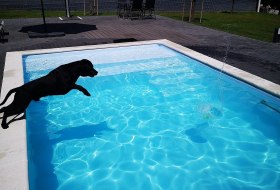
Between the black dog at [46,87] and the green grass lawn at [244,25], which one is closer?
the black dog at [46,87]

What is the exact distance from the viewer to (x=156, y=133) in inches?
267

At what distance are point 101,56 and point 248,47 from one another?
21.7ft

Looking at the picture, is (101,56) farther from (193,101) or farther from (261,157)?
(261,157)

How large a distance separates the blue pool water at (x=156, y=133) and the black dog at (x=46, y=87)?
90cm

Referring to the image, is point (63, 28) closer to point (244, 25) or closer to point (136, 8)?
point (136, 8)

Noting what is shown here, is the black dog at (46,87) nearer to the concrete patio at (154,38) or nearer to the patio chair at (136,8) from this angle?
the concrete patio at (154,38)

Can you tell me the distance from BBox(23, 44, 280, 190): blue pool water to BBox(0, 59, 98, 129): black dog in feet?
2.96

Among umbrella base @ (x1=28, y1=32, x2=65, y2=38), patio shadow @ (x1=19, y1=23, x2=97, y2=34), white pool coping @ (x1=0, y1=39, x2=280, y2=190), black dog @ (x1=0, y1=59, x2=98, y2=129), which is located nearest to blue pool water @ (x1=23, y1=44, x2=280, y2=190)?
white pool coping @ (x1=0, y1=39, x2=280, y2=190)

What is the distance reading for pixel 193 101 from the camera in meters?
8.30

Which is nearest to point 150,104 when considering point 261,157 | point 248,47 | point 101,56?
point 261,157

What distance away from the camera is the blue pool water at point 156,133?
17.6 ft

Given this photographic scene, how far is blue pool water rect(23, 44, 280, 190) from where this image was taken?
17.6 ft

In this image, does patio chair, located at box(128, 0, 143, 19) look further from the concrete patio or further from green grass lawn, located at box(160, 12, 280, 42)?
green grass lawn, located at box(160, 12, 280, 42)

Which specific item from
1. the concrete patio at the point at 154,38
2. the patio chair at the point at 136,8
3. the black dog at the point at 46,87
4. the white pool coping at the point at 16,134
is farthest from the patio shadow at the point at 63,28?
the black dog at the point at 46,87
